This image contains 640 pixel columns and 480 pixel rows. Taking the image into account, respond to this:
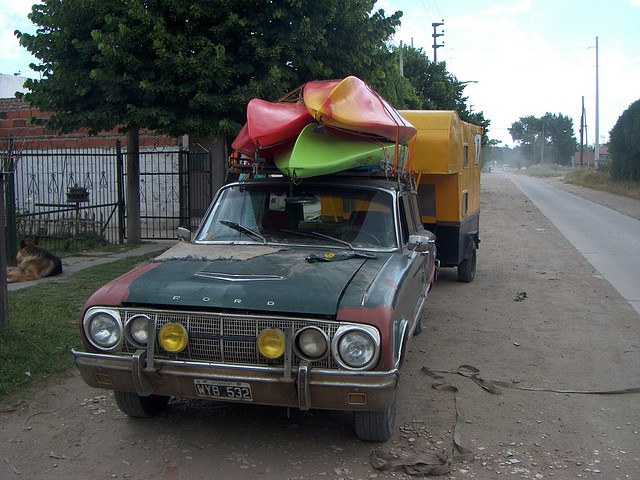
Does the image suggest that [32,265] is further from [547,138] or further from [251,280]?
[547,138]

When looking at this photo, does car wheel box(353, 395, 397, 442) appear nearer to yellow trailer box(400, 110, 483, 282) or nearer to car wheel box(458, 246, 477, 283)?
yellow trailer box(400, 110, 483, 282)

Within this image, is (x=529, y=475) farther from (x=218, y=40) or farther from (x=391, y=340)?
(x=218, y=40)

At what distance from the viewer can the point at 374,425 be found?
4402 millimetres

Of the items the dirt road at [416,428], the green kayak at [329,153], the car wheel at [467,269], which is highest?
the green kayak at [329,153]

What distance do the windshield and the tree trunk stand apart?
8092 mm

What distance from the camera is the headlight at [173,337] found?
4.09 m

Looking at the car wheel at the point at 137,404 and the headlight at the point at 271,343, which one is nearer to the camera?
the headlight at the point at 271,343

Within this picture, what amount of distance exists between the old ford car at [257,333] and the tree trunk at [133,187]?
9003mm

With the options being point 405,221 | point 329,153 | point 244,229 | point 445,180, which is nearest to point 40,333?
point 244,229

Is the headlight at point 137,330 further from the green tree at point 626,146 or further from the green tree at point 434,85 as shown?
the green tree at point 626,146

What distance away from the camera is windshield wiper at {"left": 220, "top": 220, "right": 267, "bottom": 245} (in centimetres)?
544

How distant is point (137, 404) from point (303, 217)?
190cm

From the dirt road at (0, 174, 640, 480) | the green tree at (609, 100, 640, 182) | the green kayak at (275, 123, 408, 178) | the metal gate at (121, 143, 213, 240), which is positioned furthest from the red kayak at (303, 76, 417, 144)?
the green tree at (609, 100, 640, 182)

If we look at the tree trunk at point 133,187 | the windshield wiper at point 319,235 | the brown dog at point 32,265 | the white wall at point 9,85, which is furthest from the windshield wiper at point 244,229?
the white wall at point 9,85
